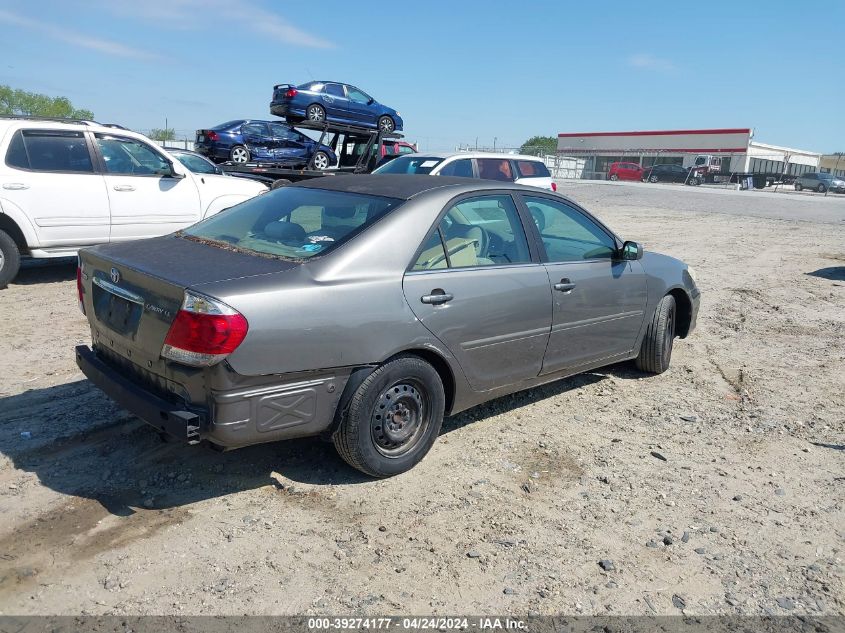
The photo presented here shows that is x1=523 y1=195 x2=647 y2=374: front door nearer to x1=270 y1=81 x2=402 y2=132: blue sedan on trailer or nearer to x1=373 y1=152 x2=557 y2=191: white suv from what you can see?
x1=373 y1=152 x2=557 y2=191: white suv

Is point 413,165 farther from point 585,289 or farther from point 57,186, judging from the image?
point 585,289

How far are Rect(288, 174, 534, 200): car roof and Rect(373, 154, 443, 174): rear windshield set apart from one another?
676 cm

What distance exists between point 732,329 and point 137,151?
741 centimetres

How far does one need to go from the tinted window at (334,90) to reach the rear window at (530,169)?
27.7ft

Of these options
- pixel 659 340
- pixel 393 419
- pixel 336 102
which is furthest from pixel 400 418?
pixel 336 102

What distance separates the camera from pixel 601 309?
5.10 metres

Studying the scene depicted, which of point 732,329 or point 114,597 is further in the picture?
point 732,329

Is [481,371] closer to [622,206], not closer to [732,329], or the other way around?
[732,329]

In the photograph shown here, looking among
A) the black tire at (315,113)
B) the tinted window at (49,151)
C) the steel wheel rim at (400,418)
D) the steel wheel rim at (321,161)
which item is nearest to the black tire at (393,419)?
the steel wheel rim at (400,418)

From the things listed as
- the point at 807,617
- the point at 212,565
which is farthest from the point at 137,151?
the point at 807,617

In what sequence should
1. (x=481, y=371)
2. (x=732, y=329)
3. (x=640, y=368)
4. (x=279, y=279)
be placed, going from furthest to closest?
(x=732, y=329)
(x=640, y=368)
(x=481, y=371)
(x=279, y=279)

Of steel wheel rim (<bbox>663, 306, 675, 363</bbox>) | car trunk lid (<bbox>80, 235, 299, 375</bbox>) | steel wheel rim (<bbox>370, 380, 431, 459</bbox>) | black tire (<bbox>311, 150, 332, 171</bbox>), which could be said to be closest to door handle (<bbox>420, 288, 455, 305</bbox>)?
steel wheel rim (<bbox>370, 380, 431, 459</bbox>)

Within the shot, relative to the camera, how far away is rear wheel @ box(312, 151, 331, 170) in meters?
19.3

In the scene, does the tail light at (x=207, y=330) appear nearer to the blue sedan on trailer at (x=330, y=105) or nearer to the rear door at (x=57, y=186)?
the rear door at (x=57, y=186)
